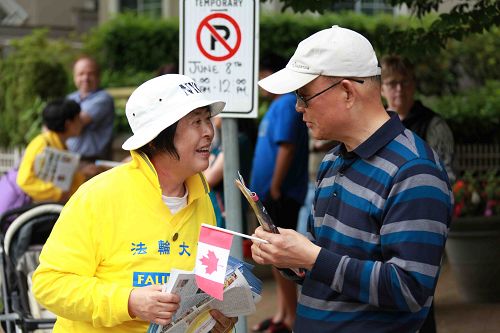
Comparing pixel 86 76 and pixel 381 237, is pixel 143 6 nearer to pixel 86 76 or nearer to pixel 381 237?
pixel 86 76

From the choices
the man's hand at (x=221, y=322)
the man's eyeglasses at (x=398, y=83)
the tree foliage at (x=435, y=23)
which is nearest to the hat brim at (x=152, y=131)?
the man's hand at (x=221, y=322)

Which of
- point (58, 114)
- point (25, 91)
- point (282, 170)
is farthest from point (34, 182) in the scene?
point (25, 91)

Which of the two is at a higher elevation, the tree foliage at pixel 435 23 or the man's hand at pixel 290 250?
the tree foliage at pixel 435 23

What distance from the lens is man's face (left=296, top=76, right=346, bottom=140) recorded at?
10.6 ft

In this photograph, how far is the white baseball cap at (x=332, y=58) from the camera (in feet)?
10.5

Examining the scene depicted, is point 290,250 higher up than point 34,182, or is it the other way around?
point 290,250

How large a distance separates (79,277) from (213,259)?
0.54 meters

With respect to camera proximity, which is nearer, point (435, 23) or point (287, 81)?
point (287, 81)

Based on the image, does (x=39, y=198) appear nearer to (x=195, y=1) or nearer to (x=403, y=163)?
(x=195, y=1)

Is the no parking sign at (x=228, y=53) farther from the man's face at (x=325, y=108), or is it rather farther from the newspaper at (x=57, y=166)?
the newspaper at (x=57, y=166)

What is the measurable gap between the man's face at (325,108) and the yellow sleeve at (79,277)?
33.2 inches

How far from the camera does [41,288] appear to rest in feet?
11.4

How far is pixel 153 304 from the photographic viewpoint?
332cm

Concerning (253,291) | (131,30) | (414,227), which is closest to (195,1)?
(253,291)
